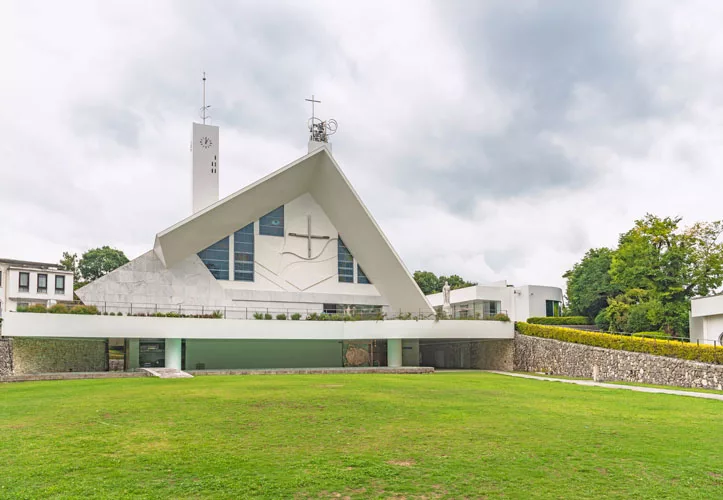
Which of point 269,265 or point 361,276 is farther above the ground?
point 269,265

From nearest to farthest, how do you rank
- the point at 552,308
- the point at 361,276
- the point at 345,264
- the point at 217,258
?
1. the point at 217,258
2. the point at 345,264
3. the point at 361,276
4. the point at 552,308

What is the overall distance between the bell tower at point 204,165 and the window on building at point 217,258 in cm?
268

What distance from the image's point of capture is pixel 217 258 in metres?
32.3

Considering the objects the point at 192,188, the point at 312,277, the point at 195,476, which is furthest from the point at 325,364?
the point at 195,476

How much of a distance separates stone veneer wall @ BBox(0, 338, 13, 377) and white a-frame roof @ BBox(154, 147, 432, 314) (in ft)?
24.1

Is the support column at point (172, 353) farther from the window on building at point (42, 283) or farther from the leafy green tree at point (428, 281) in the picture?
the leafy green tree at point (428, 281)

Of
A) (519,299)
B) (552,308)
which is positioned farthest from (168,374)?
(552,308)

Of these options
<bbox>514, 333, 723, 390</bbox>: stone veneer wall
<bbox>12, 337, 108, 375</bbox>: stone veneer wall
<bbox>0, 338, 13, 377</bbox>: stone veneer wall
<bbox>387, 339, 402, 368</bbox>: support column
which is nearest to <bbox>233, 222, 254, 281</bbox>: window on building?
<bbox>12, 337, 108, 375</bbox>: stone veneer wall

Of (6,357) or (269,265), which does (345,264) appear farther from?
(6,357)

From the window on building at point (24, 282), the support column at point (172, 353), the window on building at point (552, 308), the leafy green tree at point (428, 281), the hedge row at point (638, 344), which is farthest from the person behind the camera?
the leafy green tree at point (428, 281)

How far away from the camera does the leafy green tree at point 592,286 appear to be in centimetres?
3941

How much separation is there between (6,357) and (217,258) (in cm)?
1061

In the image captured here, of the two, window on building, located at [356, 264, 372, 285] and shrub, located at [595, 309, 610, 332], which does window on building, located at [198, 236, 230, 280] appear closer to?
window on building, located at [356, 264, 372, 285]

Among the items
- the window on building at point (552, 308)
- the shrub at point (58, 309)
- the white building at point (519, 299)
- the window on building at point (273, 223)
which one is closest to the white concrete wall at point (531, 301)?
the white building at point (519, 299)
